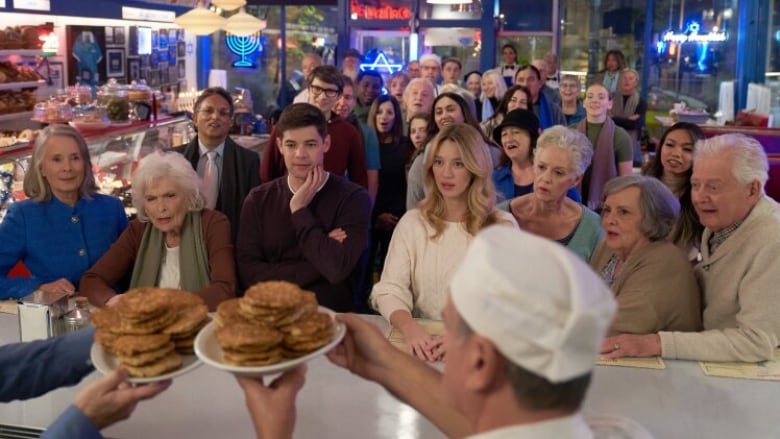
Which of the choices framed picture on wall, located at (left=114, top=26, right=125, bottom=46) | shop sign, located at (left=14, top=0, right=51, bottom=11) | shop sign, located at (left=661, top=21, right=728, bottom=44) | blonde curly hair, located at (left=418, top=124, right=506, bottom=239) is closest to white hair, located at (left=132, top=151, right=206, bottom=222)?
blonde curly hair, located at (left=418, top=124, right=506, bottom=239)

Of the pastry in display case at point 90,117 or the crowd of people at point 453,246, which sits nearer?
the crowd of people at point 453,246

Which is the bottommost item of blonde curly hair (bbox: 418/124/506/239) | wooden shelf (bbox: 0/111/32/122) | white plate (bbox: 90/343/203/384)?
white plate (bbox: 90/343/203/384)

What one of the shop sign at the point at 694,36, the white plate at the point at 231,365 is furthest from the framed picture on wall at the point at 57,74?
the shop sign at the point at 694,36

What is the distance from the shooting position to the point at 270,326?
5.60 ft

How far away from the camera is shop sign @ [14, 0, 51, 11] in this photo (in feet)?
23.5

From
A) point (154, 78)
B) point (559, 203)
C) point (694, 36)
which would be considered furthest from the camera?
point (694, 36)

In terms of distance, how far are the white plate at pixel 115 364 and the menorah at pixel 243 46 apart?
12681mm

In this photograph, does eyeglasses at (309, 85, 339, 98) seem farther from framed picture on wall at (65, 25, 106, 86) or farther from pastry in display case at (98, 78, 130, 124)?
framed picture on wall at (65, 25, 106, 86)

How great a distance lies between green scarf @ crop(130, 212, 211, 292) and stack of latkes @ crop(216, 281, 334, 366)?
156 centimetres

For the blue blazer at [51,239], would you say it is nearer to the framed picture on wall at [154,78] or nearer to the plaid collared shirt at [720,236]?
the plaid collared shirt at [720,236]

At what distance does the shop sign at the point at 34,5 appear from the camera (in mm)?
7162

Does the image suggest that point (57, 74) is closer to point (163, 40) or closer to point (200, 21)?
point (200, 21)

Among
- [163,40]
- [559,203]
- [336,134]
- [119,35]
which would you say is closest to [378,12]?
[163,40]

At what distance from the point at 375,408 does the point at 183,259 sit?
127cm
